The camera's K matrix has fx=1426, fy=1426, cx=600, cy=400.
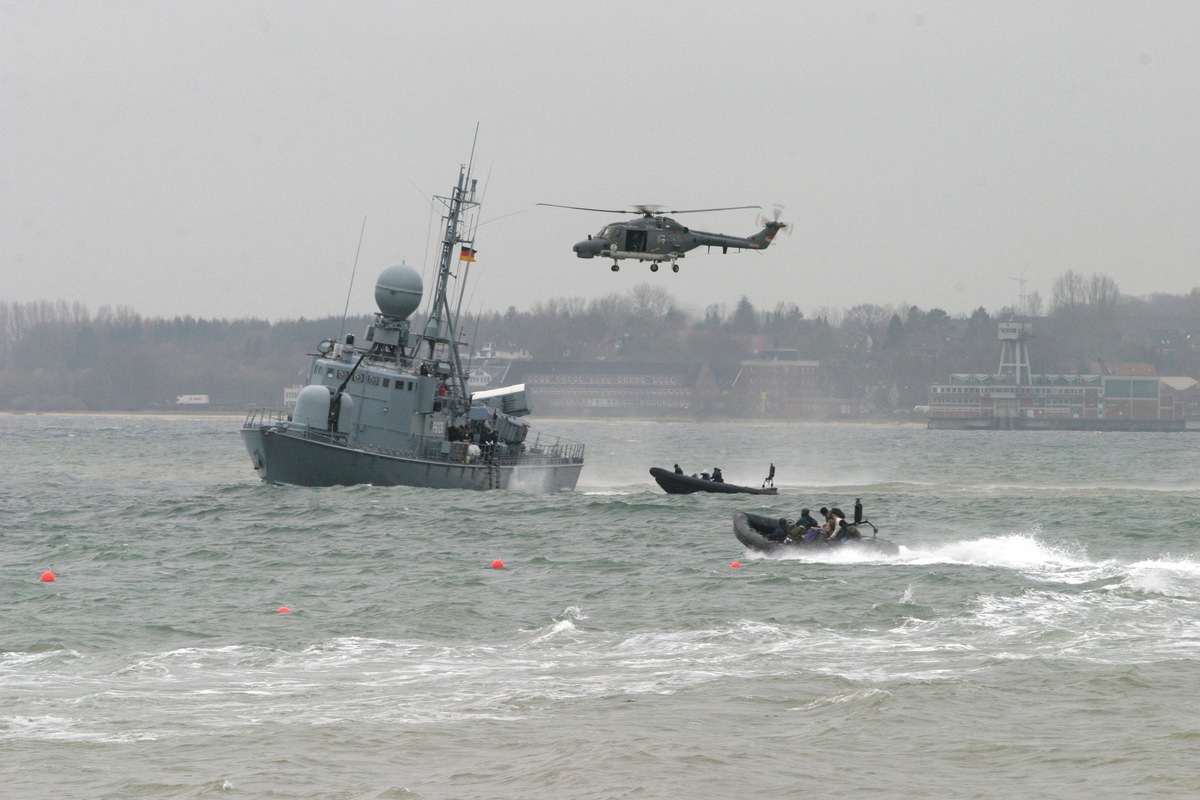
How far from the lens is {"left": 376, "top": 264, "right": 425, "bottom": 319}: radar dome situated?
177 feet

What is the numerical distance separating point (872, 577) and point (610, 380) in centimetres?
15041

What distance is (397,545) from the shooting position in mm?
34812

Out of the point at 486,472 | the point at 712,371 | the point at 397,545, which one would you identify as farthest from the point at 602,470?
the point at 712,371

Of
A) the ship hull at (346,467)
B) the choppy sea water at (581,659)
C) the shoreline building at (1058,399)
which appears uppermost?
the shoreline building at (1058,399)

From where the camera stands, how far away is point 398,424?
167 feet

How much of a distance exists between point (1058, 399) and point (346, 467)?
159 m

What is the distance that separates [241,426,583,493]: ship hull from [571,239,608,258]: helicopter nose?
11.4 m

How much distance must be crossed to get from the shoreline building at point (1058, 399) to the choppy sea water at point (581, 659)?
150234mm

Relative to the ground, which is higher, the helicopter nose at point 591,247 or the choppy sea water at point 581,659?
the helicopter nose at point 591,247

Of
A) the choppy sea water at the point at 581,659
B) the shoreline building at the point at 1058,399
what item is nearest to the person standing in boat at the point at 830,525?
the choppy sea water at the point at 581,659

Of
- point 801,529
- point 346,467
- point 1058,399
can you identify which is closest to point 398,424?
point 346,467

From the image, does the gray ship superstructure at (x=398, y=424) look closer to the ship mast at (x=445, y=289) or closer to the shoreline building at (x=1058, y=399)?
the ship mast at (x=445, y=289)

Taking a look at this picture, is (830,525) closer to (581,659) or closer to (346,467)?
(581,659)

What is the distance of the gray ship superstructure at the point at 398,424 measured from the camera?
4888 centimetres
